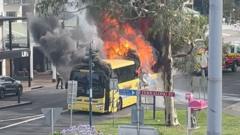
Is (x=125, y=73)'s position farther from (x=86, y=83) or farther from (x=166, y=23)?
(x=166, y=23)

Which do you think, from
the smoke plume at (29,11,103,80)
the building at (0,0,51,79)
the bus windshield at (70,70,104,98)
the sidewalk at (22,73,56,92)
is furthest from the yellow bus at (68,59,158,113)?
the building at (0,0,51,79)

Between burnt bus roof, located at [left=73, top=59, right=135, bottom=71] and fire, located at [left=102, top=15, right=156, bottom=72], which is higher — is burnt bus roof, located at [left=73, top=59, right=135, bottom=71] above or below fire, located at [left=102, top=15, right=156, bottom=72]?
below

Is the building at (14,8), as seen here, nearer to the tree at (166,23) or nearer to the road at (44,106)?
the road at (44,106)

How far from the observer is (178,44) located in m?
25.6

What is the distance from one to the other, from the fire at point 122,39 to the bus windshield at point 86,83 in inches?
89.6

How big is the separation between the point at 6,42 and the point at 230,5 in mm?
16511

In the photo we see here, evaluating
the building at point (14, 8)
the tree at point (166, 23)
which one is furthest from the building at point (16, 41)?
the tree at point (166, 23)

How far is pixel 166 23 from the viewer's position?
72.5 ft

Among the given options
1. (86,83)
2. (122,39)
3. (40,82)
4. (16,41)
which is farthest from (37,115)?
(16,41)

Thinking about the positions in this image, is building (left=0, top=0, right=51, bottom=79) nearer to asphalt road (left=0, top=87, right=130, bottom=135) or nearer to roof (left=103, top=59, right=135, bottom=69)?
asphalt road (left=0, top=87, right=130, bottom=135)

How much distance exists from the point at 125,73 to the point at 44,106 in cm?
494

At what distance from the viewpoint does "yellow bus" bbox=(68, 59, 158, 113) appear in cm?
3144

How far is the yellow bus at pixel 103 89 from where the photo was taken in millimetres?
31438

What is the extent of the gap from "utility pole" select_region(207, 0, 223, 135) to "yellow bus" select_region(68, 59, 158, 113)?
21.3 m
